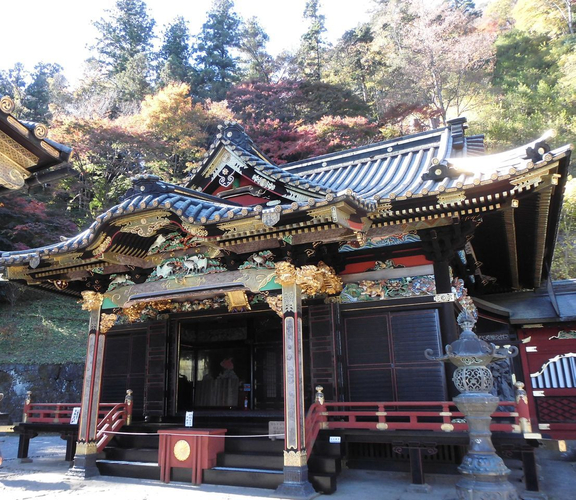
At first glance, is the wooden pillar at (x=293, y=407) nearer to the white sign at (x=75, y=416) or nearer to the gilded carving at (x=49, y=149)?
the gilded carving at (x=49, y=149)

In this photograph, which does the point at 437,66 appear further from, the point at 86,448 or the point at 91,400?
the point at 86,448

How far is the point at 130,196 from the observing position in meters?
8.20

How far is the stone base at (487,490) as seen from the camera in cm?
434

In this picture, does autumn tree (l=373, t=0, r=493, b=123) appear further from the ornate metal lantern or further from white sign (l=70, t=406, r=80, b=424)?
the ornate metal lantern

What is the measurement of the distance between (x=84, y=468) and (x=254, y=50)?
1462 inches

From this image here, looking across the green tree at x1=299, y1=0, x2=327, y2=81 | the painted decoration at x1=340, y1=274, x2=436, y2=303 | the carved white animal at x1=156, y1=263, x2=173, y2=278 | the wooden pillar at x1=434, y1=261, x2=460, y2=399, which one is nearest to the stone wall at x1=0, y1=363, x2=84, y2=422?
the carved white animal at x1=156, y1=263, x2=173, y2=278

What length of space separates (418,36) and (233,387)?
2849 centimetres

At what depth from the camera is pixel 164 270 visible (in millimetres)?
8719

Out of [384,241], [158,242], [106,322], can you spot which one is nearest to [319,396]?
[384,241]

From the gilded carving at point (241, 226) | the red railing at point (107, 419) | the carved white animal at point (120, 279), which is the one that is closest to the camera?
the gilded carving at point (241, 226)

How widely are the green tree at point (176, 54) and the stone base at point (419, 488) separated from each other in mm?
32570

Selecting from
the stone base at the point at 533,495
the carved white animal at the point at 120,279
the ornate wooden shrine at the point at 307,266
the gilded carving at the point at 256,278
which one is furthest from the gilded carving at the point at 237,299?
the stone base at the point at 533,495

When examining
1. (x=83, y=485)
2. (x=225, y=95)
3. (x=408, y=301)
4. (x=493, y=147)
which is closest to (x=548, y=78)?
(x=493, y=147)

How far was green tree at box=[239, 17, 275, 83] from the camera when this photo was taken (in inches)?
1469
